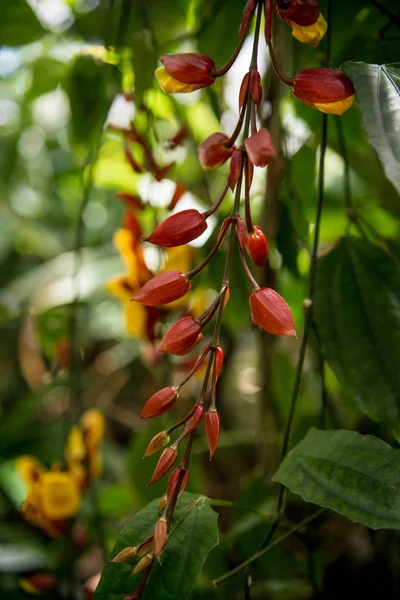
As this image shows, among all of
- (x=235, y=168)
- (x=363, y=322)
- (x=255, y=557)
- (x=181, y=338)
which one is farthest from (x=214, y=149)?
(x=255, y=557)

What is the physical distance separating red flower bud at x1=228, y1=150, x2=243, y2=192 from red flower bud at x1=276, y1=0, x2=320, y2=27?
0.33 feet

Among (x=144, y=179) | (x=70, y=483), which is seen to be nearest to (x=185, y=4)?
(x=144, y=179)

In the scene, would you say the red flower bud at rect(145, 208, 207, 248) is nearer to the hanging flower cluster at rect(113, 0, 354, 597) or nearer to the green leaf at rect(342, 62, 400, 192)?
the hanging flower cluster at rect(113, 0, 354, 597)

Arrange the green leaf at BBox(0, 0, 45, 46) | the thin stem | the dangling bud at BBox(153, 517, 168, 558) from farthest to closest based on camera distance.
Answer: the green leaf at BBox(0, 0, 45, 46)
the thin stem
the dangling bud at BBox(153, 517, 168, 558)

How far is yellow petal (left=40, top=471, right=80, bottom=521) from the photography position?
73 centimetres

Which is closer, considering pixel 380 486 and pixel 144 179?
pixel 380 486

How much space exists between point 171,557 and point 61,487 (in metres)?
0.39

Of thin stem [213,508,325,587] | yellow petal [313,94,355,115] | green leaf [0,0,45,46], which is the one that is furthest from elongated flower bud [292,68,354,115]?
green leaf [0,0,45,46]

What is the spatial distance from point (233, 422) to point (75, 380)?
0.82 meters

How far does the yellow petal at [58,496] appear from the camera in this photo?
73 centimetres

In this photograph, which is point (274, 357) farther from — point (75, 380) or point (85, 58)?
point (85, 58)

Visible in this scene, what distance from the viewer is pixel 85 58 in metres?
0.70

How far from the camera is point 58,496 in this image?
0.73 meters

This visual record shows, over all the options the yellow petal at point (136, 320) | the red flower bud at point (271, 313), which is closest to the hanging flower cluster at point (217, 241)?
the red flower bud at point (271, 313)
